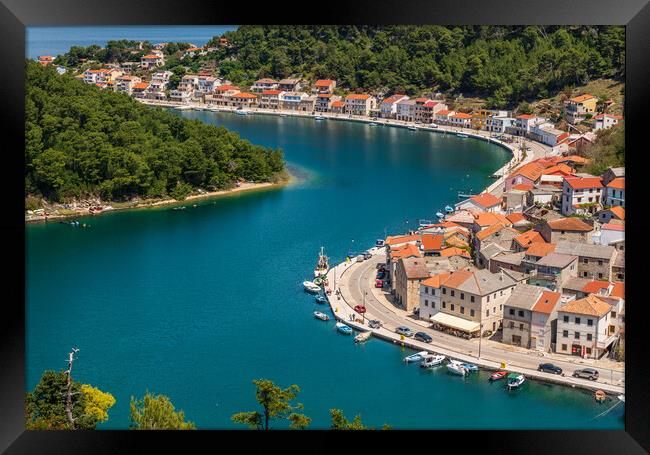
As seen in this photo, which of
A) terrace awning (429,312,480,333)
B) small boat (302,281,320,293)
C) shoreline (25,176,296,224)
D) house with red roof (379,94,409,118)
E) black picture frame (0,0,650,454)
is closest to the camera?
black picture frame (0,0,650,454)

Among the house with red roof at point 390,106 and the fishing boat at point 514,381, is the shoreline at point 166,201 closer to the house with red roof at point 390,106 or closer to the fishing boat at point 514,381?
the house with red roof at point 390,106

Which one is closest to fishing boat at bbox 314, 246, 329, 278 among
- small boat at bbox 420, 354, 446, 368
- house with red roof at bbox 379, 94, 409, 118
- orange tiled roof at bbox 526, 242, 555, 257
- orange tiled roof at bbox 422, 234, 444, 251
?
orange tiled roof at bbox 422, 234, 444, 251

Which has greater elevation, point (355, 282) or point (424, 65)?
point (424, 65)

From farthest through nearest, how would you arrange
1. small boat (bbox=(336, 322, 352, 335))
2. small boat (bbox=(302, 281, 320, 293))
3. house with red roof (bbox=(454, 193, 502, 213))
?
house with red roof (bbox=(454, 193, 502, 213))
small boat (bbox=(302, 281, 320, 293))
small boat (bbox=(336, 322, 352, 335))

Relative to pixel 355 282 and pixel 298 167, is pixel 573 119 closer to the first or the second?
pixel 298 167

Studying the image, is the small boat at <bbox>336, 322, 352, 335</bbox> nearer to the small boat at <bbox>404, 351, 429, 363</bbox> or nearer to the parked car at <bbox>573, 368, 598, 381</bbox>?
the small boat at <bbox>404, 351, 429, 363</bbox>

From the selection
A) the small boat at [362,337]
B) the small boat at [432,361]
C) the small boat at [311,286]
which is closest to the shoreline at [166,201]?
the small boat at [311,286]

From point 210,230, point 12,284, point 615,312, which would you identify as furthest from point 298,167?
point 12,284
